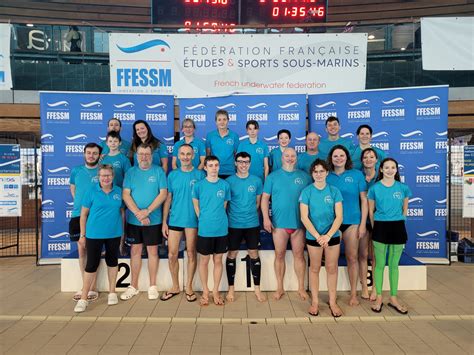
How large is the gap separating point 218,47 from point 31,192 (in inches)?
281

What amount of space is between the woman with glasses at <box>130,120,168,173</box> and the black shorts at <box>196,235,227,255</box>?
1557 millimetres

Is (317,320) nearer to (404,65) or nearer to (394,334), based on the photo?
(394,334)

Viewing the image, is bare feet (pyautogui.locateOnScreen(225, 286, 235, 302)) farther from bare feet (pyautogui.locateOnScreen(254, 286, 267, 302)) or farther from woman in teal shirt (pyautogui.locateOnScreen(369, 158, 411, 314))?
woman in teal shirt (pyautogui.locateOnScreen(369, 158, 411, 314))

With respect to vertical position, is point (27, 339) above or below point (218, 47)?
below

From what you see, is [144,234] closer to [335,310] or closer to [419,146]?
[335,310]

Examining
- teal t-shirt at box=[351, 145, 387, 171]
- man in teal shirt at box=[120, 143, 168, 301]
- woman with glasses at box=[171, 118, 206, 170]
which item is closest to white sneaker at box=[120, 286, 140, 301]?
man in teal shirt at box=[120, 143, 168, 301]

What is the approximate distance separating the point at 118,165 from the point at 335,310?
333cm

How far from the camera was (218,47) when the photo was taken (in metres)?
6.76

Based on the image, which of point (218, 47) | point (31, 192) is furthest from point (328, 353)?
point (31, 192)

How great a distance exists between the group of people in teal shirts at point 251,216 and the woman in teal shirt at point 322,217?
11mm

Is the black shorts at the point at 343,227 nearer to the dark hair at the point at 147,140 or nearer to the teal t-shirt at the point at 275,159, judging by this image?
the teal t-shirt at the point at 275,159

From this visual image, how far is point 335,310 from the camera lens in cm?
416

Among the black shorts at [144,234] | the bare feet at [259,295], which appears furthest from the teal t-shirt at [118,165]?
the bare feet at [259,295]

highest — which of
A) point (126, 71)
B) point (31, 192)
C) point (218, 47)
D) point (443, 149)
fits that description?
point (218, 47)
